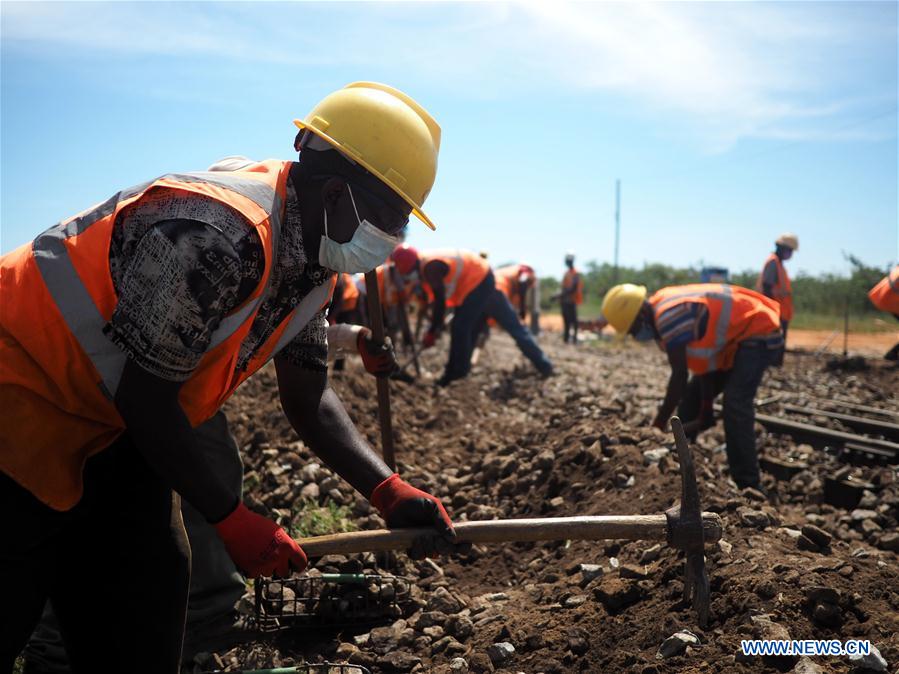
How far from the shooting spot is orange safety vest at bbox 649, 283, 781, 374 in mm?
5523

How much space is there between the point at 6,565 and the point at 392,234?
135 cm

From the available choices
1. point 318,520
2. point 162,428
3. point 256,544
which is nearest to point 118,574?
point 256,544

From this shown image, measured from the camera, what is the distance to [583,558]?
12.8 feet

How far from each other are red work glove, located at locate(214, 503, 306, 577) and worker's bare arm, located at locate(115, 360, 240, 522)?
17cm

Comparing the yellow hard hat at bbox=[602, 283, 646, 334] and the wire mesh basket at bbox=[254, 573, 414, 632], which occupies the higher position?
the yellow hard hat at bbox=[602, 283, 646, 334]

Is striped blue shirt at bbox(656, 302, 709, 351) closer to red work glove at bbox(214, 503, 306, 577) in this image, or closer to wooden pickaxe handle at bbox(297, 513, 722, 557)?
wooden pickaxe handle at bbox(297, 513, 722, 557)

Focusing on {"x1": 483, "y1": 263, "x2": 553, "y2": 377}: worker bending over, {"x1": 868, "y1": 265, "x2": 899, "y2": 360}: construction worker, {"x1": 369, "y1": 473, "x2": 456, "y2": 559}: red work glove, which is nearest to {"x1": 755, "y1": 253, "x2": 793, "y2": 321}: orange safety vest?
{"x1": 868, "y1": 265, "x2": 899, "y2": 360}: construction worker


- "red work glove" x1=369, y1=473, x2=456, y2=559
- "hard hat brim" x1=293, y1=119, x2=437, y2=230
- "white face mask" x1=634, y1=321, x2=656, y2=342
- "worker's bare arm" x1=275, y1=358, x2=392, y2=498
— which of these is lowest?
"red work glove" x1=369, y1=473, x2=456, y2=559

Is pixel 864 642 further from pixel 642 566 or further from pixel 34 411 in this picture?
pixel 34 411

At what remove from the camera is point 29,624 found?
1890 millimetres

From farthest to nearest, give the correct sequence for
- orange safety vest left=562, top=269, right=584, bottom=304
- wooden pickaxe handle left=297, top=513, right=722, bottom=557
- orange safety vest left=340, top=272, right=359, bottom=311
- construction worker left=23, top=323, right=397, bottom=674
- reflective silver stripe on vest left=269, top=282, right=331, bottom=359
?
1. orange safety vest left=562, top=269, right=584, bottom=304
2. orange safety vest left=340, top=272, right=359, bottom=311
3. construction worker left=23, top=323, right=397, bottom=674
4. wooden pickaxe handle left=297, top=513, right=722, bottom=557
5. reflective silver stripe on vest left=269, top=282, right=331, bottom=359

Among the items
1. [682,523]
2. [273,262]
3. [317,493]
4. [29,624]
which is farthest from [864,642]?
[317,493]

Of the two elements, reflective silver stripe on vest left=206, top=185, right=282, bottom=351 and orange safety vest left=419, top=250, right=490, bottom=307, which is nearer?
reflective silver stripe on vest left=206, top=185, right=282, bottom=351

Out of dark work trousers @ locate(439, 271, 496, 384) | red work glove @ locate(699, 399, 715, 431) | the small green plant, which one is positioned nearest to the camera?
the small green plant
